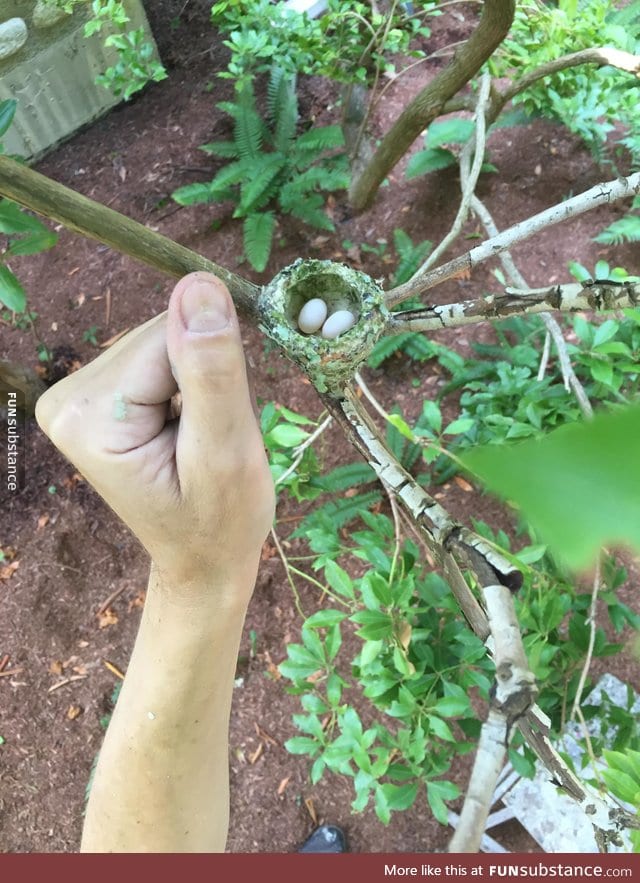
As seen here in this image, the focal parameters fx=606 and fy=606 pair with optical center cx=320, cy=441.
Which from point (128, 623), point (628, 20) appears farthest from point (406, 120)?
point (128, 623)

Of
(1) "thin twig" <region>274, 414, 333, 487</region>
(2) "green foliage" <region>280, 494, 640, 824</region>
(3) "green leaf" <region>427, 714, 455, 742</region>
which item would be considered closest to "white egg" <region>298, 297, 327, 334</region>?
(1) "thin twig" <region>274, 414, 333, 487</region>

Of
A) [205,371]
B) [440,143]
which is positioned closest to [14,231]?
[205,371]

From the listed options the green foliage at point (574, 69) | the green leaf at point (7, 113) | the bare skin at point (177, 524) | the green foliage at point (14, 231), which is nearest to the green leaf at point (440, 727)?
the bare skin at point (177, 524)

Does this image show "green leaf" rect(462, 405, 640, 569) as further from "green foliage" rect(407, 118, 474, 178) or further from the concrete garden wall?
the concrete garden wall

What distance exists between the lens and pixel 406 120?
2211 mm

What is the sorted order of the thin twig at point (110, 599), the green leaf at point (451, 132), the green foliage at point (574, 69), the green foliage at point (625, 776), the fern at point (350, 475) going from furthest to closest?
the green leaf at point (451, 132)
the thin twig at point (110, 599)
the fern at point (350, 475)
the green foliage at point (574, 69)
the green foliage at point (625, 776)

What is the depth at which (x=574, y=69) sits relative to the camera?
7.84 ft

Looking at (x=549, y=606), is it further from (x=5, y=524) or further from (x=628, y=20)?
(x=628, y=20)

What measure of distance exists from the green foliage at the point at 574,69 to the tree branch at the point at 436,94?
1.11 feet

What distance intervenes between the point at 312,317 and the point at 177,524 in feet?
1.68

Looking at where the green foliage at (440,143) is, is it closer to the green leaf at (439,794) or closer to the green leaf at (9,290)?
the green leaf at (9,290)

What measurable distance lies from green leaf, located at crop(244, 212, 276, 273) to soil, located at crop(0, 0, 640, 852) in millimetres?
170

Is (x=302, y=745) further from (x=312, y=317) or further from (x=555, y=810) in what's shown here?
(x=555, y=810)

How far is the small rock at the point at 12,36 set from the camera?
257 cm
